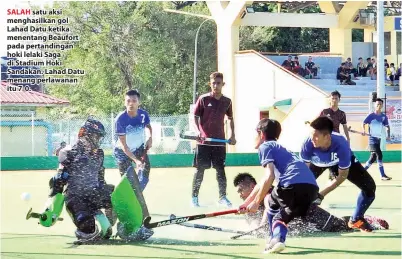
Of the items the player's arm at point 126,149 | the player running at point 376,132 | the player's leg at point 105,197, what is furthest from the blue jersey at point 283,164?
the player running at point 376,132

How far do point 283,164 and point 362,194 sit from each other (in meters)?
1.52

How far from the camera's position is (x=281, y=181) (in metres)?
6.95

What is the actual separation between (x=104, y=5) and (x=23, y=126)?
17905 millimetres

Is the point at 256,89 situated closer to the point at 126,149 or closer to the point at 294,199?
the point at 126,149

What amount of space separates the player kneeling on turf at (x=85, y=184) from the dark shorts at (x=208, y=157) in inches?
131

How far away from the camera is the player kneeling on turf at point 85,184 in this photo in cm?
757

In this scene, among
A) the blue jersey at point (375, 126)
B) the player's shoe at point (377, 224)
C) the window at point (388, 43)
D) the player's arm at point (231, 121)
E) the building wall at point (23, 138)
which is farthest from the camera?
the window at point (388, 43)

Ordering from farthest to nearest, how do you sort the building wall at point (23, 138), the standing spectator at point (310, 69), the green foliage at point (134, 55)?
1. the green foliage at point (134, 55)
2. the standing spectator at point (310, 69)
3. the building wall at point (23, 138)

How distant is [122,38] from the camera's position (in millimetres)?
40875

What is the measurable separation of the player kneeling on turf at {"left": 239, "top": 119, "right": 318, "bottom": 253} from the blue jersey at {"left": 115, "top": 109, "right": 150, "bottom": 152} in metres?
3.11

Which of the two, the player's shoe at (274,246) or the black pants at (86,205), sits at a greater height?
the black pants at (86,205)

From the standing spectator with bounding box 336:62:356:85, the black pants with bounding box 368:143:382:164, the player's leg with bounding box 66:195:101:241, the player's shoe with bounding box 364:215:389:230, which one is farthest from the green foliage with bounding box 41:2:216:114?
the player's leg with bounding box 66:195:101:241

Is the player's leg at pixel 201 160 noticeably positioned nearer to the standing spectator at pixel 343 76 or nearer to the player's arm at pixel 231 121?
the player's arm at pixel 231 121

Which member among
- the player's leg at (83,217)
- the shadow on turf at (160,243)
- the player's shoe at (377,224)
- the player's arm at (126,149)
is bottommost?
the shadow on turf at (160,243)
